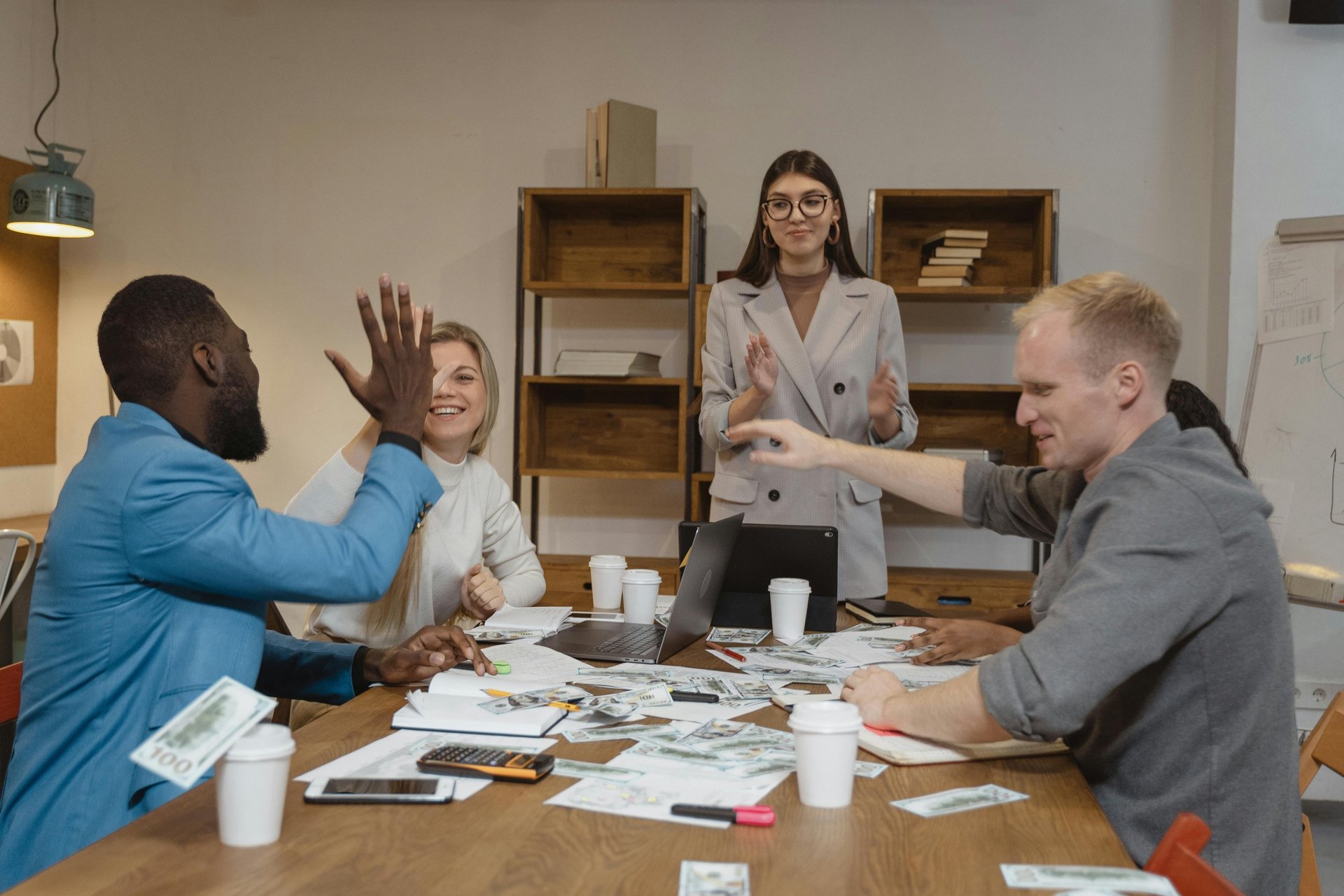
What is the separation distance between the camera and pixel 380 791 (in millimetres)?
1101

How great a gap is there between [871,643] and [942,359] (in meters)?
2.38

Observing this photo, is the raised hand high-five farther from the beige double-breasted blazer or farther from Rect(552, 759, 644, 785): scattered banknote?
the beige double-breasted blazer

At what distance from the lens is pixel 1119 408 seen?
141cm

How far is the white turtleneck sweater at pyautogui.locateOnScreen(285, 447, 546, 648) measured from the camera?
1.99 m

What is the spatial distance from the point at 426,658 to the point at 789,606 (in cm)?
67

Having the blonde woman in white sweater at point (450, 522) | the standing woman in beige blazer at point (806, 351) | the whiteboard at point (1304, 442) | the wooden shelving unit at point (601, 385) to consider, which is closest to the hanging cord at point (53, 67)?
the wooden shelving unit at point (601, 385)

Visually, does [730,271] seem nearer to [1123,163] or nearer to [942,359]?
Result: [942,359]

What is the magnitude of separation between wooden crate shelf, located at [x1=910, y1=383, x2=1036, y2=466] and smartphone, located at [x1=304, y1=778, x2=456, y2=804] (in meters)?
3.07

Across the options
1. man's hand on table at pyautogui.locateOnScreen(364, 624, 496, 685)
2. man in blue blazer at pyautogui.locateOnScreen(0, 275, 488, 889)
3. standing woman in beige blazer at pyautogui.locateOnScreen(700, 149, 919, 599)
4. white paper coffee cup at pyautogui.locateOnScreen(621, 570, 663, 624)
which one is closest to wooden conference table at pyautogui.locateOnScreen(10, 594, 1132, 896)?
man in blue blazer at pyautogui.locateOnScreen(0, 275, 488, 889)

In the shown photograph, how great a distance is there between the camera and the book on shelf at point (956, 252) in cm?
374

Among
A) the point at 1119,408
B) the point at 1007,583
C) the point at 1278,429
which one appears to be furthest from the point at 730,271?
the point at 1119,408

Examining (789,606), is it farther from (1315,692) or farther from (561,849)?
(1315,692)

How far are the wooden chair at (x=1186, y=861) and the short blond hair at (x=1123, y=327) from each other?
64 centimetres

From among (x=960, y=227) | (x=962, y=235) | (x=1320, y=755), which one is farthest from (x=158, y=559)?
(x=960, y=227)
